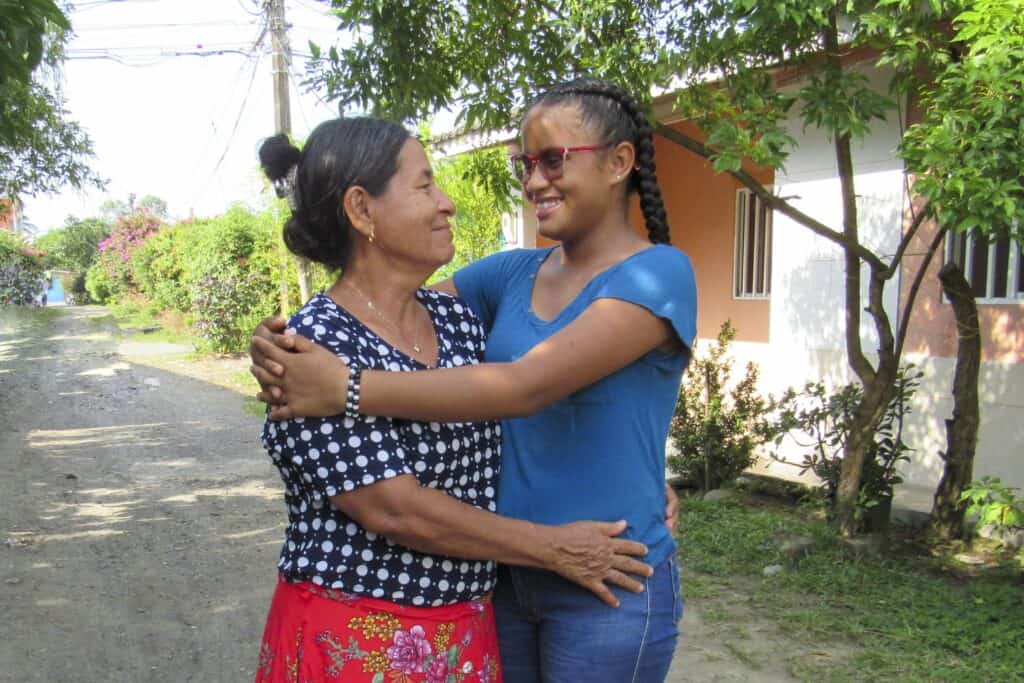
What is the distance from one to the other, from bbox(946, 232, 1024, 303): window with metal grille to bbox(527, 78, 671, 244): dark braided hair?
4953 mm

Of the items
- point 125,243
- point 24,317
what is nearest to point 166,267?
point 125,243

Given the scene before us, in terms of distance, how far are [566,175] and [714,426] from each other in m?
5.14

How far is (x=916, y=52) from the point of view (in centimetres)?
374

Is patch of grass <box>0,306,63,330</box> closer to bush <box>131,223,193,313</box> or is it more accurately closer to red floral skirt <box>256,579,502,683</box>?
bush <box>131,223,193,313</box>

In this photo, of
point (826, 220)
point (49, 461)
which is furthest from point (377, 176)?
point (49, 461)

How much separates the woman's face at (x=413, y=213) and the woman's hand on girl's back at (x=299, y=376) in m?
0.29

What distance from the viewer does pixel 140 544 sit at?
560cm

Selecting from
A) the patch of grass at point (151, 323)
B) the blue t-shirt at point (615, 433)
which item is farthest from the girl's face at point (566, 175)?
the patch of grass at point (151, 323)

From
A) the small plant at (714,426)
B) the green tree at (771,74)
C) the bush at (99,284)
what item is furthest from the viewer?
the bush at (99,284)

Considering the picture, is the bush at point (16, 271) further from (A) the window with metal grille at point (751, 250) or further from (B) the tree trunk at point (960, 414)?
(B) the tree trunk at point (960, 414)

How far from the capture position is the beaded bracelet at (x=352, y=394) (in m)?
1.50

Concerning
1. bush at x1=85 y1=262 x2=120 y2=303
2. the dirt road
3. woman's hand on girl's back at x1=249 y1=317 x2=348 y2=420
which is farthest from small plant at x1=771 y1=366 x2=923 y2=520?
bush at x1=85 y1=262 x2=120 y2=303

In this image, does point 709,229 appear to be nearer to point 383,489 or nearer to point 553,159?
point 553,159

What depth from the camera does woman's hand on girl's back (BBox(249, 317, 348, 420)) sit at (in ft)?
4.87
